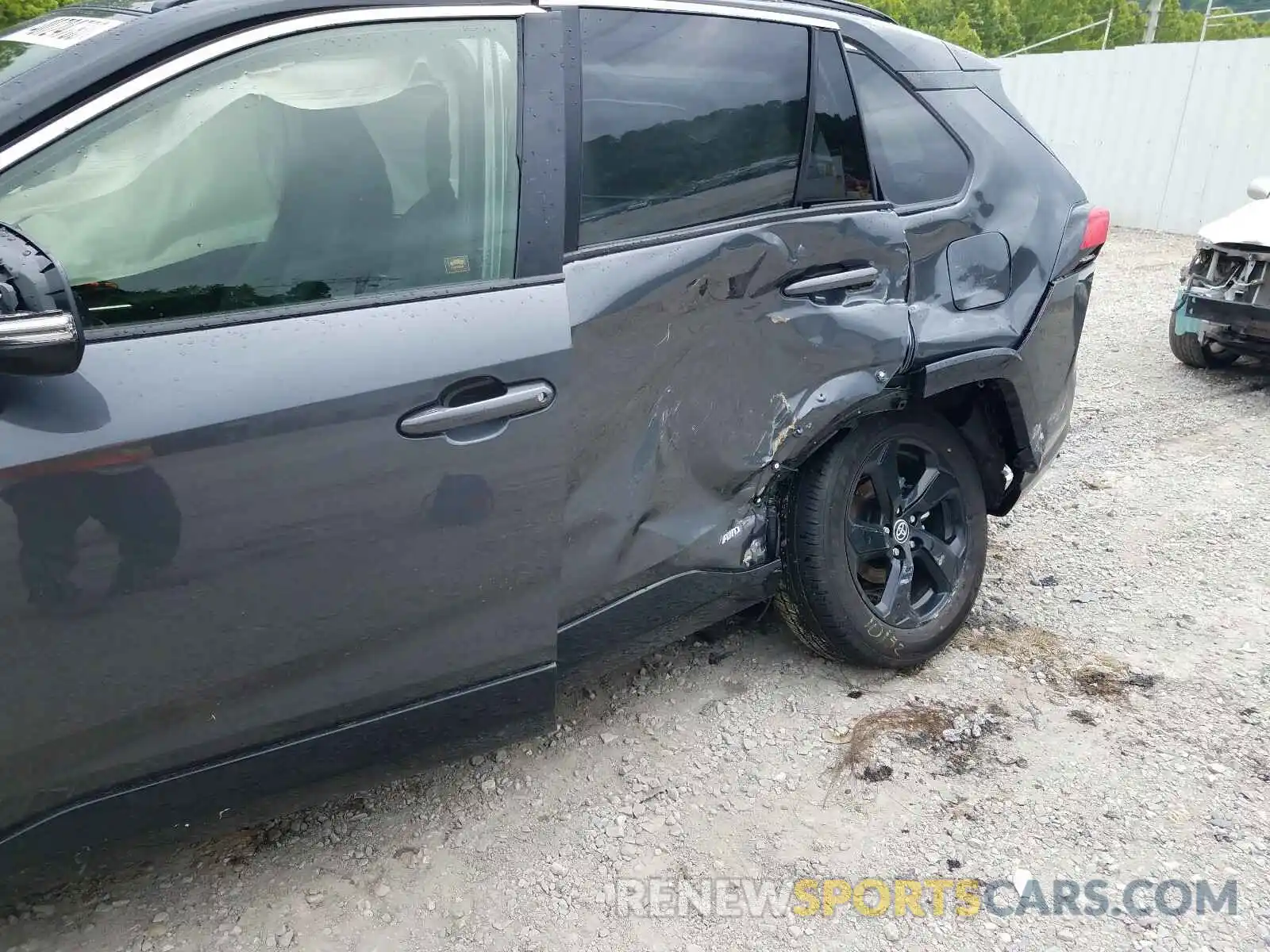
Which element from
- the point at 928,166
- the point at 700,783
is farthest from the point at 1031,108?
the point at 700,783

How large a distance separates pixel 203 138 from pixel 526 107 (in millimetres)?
615

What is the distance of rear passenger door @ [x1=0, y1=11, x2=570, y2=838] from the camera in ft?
5.21

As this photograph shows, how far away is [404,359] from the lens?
5.93 feet

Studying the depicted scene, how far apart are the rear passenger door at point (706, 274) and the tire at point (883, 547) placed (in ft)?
0.62

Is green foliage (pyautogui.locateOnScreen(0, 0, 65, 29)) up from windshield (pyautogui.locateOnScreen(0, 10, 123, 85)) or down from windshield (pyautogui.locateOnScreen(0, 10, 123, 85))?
down

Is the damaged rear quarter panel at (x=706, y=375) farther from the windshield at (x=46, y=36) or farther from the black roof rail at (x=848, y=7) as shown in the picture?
the windshield at (x=46, y=36)

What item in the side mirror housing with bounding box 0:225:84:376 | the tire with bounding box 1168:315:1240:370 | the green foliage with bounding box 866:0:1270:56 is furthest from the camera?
the green foliage with bounding box 866:0:1270:56

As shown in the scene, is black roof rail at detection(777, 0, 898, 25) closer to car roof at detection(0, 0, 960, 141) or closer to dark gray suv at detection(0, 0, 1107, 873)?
dark gray suv at detection(0, 0, 1107, 873)

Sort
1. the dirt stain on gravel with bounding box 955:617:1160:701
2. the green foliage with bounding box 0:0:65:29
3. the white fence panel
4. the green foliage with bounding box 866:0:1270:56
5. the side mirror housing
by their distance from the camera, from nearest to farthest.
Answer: the side mirror housing
the dirt stain on gravel with bounding box 955:617:1160:701
the green foliage with bounding box 0:0:65:29
the white fence panel
the green foliage with bounding box 866:0:1270:56

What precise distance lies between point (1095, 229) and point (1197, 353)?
3626 millimetres

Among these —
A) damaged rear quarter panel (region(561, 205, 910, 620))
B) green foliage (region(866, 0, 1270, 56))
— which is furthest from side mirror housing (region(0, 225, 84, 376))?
green foliage (region(866, 0, 1270, 56))

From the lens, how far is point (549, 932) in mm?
2133

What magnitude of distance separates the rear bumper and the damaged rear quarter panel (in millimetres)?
276

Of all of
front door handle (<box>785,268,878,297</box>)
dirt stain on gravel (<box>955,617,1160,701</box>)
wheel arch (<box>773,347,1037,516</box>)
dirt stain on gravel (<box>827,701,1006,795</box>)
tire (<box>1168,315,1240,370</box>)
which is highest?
front door handle (<box>785,268,878,297</box>)
